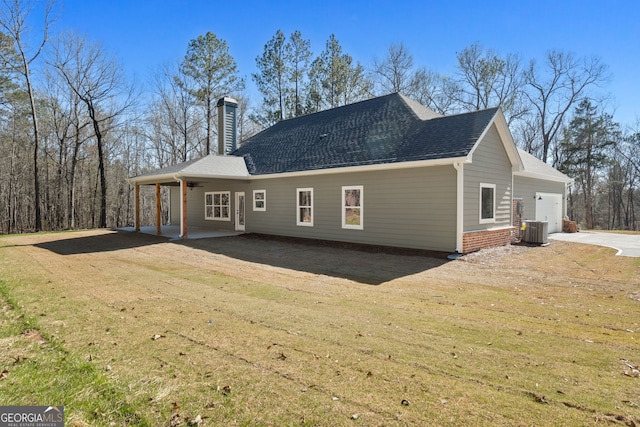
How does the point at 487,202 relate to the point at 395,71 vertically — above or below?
below

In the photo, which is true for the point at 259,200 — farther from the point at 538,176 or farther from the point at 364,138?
the point at 538,176

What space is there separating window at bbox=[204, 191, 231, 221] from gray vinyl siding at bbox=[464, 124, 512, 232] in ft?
35.8

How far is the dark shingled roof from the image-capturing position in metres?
10.2

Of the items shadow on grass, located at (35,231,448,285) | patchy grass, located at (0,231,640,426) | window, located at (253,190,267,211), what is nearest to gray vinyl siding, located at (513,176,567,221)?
shadow on grass, located at (35,231,448,285)

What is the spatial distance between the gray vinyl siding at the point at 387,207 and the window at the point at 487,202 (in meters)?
1.89

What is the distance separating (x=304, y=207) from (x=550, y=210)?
12.1 metres

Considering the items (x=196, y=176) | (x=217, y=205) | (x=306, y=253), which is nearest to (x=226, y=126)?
(x=217, y=205)

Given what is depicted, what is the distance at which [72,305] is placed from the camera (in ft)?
15.8

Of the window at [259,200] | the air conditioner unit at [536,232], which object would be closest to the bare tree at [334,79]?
the window at [259,200]

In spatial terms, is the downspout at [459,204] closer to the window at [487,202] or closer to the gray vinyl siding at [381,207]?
the gray vinyl siding at [381,207]

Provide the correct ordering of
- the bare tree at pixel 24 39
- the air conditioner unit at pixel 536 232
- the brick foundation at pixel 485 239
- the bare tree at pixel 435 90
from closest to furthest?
the brick foundation at pixel 485 239 < the air conditioner unit at pixel 536 232 < the bare tree at pixel 24 39 < the bare tree at pixel 435 90

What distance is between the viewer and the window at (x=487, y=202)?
10766mm

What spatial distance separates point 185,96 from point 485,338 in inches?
1047

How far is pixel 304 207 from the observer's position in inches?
518
